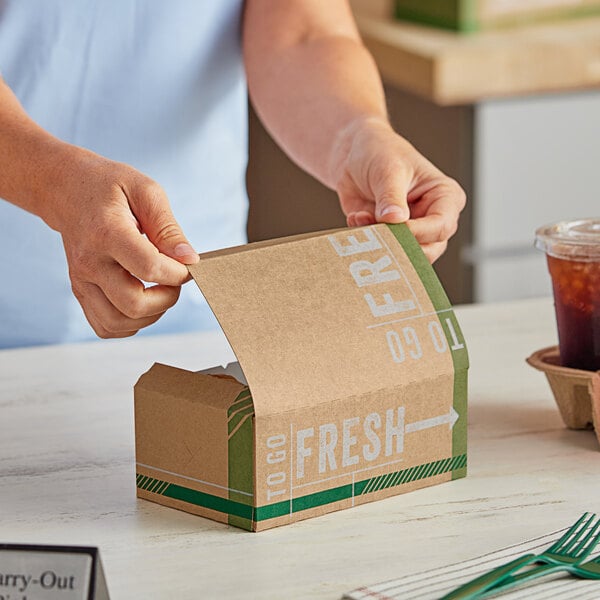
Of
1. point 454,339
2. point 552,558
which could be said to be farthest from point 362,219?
point 552,558

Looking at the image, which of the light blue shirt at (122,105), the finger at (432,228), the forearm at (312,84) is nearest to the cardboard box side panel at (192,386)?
the finger at (432,228)

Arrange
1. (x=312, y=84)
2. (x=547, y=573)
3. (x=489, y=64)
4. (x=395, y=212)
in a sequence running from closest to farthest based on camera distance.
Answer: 1. (x=547, y=573)
2. (x=395, y=212)
3. (x=312, y=84)
4. (x=489, y=64)

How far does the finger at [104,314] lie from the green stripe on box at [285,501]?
114 mm

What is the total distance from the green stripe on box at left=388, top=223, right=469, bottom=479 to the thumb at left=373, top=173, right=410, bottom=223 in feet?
0.09

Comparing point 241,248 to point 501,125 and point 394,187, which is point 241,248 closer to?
point 394,187

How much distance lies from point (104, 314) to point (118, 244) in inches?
2.9

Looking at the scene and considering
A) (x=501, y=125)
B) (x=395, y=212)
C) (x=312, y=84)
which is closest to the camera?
(x=395, y=212)

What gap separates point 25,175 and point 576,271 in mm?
473

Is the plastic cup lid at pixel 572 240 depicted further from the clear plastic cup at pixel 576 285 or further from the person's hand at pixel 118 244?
the person's hand at pixel 118 244

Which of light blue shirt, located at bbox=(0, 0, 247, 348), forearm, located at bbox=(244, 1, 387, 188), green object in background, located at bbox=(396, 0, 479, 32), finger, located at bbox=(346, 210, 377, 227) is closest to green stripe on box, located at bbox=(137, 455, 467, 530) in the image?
finger, located at bbox=(346, 210, 377, 227)

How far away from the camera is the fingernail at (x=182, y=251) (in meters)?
0.88

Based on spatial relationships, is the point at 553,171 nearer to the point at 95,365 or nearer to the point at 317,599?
the point at 95,365

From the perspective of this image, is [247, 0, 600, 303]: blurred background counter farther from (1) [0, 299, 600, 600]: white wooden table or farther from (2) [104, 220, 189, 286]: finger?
(2) [104, 220, 189, 286]: finger

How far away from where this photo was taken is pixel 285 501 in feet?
2.94
